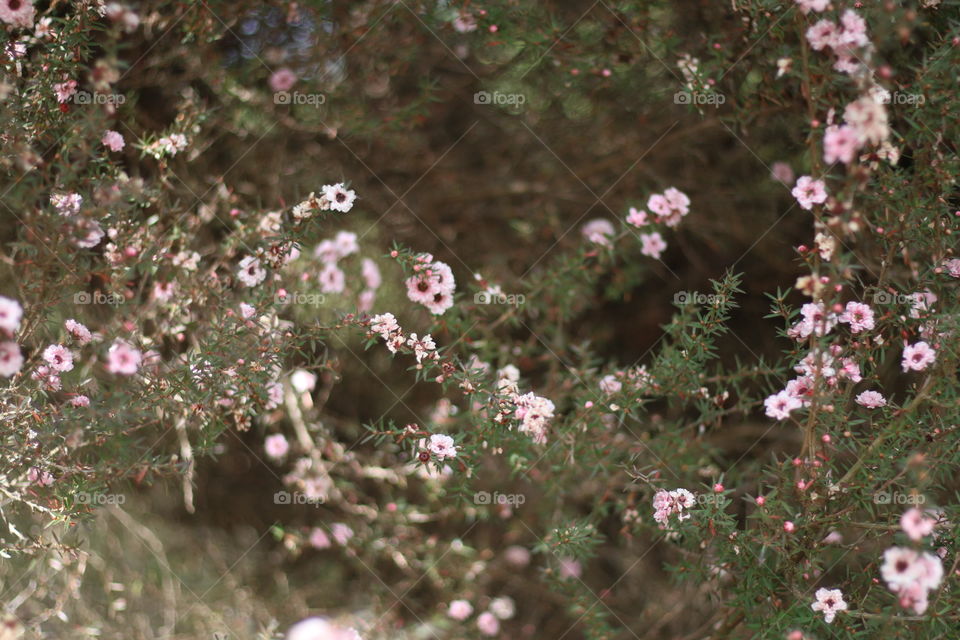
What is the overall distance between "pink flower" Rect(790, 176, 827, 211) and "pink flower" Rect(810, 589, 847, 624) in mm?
874

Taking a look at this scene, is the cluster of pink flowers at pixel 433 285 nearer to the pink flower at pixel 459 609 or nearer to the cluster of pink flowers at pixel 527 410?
the cluster of pink flowers at pixel 527 410

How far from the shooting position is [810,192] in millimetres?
1840

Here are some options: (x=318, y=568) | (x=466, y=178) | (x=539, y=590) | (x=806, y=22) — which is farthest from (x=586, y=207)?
(x=318, y=568)

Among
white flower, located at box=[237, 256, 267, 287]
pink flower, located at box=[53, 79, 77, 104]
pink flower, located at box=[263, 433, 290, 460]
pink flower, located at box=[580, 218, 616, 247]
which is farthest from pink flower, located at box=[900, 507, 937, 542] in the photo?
pink flower, located at box=[53, 79, 77, 104]

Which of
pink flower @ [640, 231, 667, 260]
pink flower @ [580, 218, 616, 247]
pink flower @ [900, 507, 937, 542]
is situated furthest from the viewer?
pink flower @ [580, 218, 616, 247]

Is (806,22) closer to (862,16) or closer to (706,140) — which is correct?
(862,16)

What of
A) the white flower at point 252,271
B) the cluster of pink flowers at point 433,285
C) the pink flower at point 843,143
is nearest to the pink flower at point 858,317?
the pink flower at point 843,143

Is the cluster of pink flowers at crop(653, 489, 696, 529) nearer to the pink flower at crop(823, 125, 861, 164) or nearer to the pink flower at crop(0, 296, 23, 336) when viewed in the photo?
the pink flower at crop(823, 125, 861, 164)

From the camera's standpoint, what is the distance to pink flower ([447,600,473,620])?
2.61 meters

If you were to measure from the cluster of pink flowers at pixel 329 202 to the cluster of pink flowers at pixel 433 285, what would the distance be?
0.23m

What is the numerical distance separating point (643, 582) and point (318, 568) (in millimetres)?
1371

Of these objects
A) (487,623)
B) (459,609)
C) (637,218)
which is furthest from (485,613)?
(637,218)

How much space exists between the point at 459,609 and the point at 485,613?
16 cm

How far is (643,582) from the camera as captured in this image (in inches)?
128
